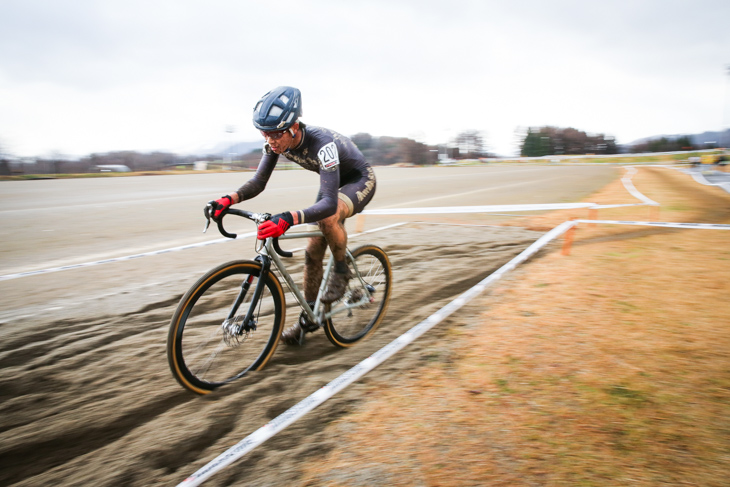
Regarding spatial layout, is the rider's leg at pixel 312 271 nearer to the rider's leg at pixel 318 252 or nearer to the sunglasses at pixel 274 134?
the rider's leg at pixel 318 252

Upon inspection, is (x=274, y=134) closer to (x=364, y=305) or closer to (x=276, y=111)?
(x=276, y=111)

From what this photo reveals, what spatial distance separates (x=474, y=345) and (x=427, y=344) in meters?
0.35

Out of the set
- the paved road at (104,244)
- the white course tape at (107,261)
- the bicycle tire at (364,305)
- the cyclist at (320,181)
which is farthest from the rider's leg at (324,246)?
the white course tape at (107,261)

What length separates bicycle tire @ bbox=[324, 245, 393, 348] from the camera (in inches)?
145

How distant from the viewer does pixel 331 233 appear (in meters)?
3.44

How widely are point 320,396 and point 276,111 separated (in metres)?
1.77

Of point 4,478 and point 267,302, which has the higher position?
point 267,302

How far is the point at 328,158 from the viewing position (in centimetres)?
323

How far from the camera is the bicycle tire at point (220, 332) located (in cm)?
275

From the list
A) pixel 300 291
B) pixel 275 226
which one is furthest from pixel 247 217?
pixel 300 291

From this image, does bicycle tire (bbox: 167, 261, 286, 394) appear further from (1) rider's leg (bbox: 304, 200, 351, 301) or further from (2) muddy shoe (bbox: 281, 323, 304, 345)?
(1) rider's leg (bbox: 304, 200, 351, 301)

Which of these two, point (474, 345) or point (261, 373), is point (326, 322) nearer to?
point (261, 373)

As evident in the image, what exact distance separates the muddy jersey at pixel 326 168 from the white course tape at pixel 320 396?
1044 mm

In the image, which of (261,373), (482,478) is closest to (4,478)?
(261,373)
